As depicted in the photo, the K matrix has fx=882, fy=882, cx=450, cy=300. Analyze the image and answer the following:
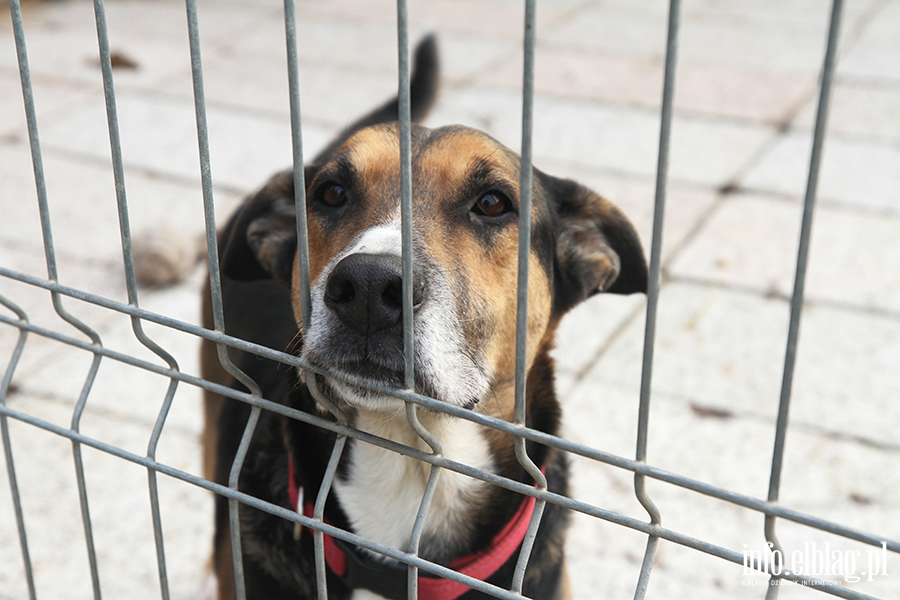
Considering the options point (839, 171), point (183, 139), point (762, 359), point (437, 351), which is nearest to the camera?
point (437, 351)

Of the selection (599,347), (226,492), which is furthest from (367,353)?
(599,347)

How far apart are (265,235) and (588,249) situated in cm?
84

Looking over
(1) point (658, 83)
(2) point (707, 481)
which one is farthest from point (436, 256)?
(1) point (658, 83)

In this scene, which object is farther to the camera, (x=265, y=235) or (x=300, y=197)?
(x=265, y=235)

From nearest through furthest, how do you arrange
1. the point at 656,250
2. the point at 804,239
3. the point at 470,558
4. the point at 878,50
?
the point at 804,239
the point at 656,250
the point at 470,558
the point at 878,50

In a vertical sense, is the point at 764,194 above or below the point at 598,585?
above

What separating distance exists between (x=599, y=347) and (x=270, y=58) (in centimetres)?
449

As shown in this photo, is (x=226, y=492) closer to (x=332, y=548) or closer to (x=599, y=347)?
(x=332, y=548)

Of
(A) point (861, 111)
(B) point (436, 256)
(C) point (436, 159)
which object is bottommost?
(A) point (861, 111)

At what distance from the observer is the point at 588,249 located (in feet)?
7.48

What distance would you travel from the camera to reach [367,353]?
1.56 m

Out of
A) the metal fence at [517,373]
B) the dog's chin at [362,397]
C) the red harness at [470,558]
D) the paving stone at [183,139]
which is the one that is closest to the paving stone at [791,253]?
the paving stone at [183,139]

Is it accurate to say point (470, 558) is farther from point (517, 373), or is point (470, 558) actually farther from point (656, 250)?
point (656, 250)

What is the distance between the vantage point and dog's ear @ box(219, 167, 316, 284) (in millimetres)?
2197
